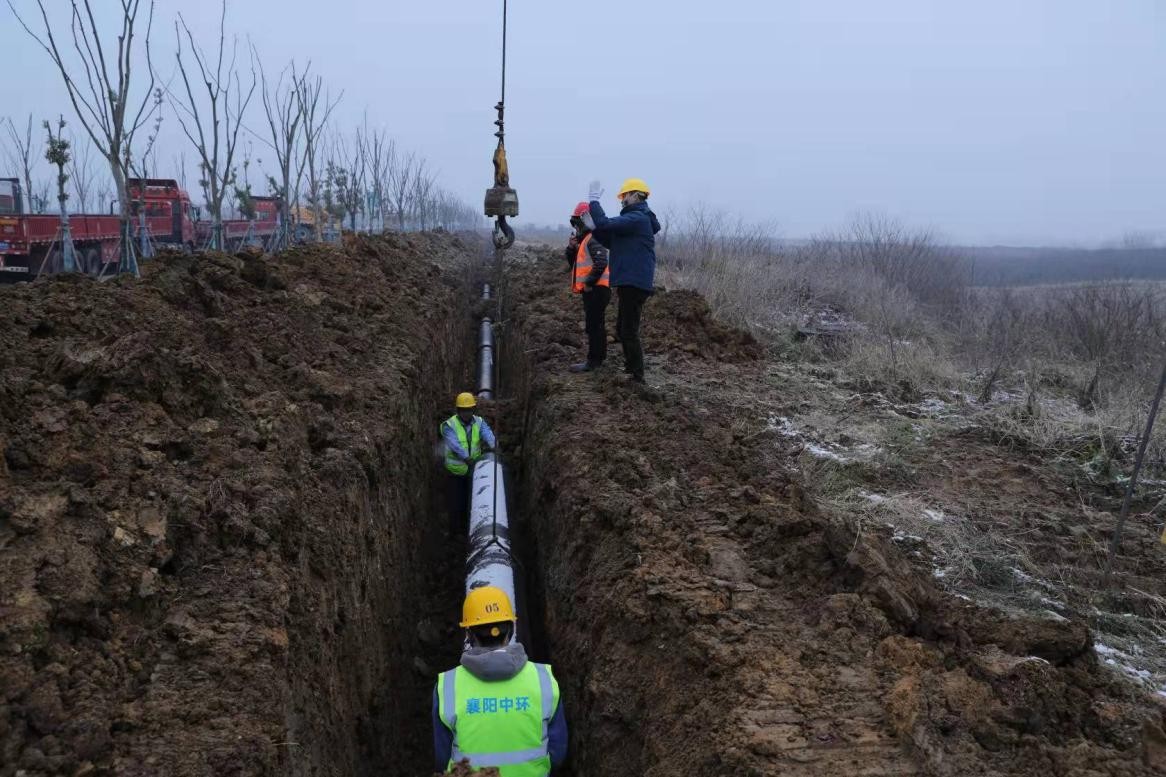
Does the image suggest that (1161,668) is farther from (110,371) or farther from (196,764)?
(110,371)

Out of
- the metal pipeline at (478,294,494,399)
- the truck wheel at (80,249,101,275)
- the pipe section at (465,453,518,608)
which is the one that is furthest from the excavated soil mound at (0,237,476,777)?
the truck wheel at (80,249,101,275)

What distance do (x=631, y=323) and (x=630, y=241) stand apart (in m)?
0.76

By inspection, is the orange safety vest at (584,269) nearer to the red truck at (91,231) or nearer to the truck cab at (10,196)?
the red truck at (91,231)

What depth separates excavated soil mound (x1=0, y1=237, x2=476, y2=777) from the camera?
2619mm

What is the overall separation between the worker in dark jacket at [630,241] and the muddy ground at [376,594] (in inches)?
36.5

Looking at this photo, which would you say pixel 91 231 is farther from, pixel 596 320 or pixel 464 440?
pixel 596 320

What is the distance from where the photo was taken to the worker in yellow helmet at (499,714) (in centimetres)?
326

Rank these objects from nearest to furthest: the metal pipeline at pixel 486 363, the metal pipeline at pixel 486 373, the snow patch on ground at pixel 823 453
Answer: the snow patch on ground at pixel 823 453 < the metal pipeline at pixel 486 373 < the metal pipeline at pixel 486 363

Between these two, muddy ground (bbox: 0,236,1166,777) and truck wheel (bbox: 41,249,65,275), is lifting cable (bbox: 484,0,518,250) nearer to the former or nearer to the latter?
muddy ground (bbox: 0,236,1166,777)

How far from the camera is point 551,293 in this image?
1330 cm

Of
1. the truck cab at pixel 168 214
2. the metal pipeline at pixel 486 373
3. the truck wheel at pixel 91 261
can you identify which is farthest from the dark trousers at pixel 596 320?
the truck cab at pixel 168 214

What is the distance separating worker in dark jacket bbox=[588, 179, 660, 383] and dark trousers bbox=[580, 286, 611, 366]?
382 mm

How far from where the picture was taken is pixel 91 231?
17672mm

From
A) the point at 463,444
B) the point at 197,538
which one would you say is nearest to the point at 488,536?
the point at 463,444
